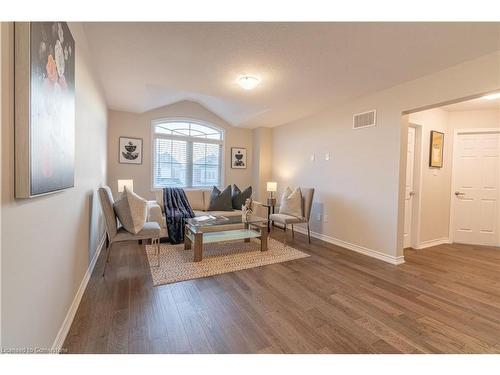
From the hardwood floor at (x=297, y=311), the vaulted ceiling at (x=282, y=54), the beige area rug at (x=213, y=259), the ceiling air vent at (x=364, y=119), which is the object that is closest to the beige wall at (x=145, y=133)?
the vaulted ceiling at (x=282, y=54)

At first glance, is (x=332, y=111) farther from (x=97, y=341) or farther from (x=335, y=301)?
(x=97, y=341)

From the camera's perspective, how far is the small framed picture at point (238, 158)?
5.77 m

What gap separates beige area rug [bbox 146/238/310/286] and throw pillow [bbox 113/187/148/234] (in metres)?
0.55

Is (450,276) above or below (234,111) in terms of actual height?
below

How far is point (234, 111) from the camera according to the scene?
4938mm

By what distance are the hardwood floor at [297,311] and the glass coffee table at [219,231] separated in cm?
58

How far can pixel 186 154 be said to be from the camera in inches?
212

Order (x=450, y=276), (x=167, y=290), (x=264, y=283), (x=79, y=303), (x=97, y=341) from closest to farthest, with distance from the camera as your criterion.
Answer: (x=97, y=341), (x=79, y=303), (x=167, y=290), (x=264, y=283), (x=450, y=276)

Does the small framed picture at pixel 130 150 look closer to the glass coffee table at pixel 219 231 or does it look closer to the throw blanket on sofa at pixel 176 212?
the throw blanket on sofa at pixel 176 212

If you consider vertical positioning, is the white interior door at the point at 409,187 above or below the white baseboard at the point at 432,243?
above

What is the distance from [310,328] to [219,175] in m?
4.48

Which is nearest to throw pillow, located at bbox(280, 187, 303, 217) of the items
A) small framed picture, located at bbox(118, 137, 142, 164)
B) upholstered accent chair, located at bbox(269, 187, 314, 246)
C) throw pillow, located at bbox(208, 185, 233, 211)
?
upholstered accent chair, located at bbox(269, 187, 314, 246)

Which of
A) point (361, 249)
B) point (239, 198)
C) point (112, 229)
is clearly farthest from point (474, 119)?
point (112, 229)

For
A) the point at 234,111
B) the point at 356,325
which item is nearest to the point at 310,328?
the point at 356,325
